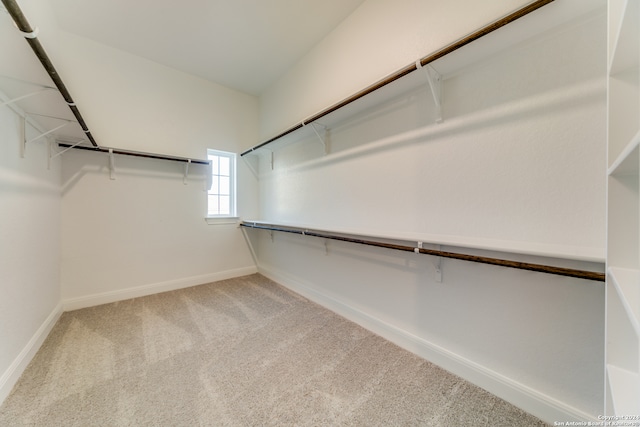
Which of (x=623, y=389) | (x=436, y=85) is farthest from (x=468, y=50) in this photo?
(x=623, y=389)

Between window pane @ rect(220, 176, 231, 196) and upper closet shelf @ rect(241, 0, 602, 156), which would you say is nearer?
upper closet shelf @ rect(241, 0, 602, 156)

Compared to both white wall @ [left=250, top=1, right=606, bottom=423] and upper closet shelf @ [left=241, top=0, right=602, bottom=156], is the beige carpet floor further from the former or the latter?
upper closet shelf @ [left=241, top=0, right=602, bottom=156]

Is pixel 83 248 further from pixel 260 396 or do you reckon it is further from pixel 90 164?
pixel 260 396

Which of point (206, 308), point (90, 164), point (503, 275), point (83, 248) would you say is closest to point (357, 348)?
point (503, 275)

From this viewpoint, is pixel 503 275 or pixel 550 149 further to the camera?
pixel 503 275

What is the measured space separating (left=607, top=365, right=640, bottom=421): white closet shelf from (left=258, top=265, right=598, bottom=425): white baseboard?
0.62 m

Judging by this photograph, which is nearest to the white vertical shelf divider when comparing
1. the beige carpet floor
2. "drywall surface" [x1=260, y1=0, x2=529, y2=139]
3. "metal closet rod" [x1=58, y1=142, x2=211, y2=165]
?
the beige carpet floor

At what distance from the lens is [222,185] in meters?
3.36

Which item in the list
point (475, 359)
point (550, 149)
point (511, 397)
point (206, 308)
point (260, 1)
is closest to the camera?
point (550, 149)

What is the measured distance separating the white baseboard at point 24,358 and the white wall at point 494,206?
7.18 ft

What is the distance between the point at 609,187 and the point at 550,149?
1.62ft

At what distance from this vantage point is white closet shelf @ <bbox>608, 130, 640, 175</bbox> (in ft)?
1.76

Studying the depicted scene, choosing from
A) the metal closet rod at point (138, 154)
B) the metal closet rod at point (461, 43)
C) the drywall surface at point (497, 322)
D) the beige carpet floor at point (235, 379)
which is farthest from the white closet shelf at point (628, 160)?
the metal closet rod at point (138, 154)

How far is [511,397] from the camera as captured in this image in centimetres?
123
